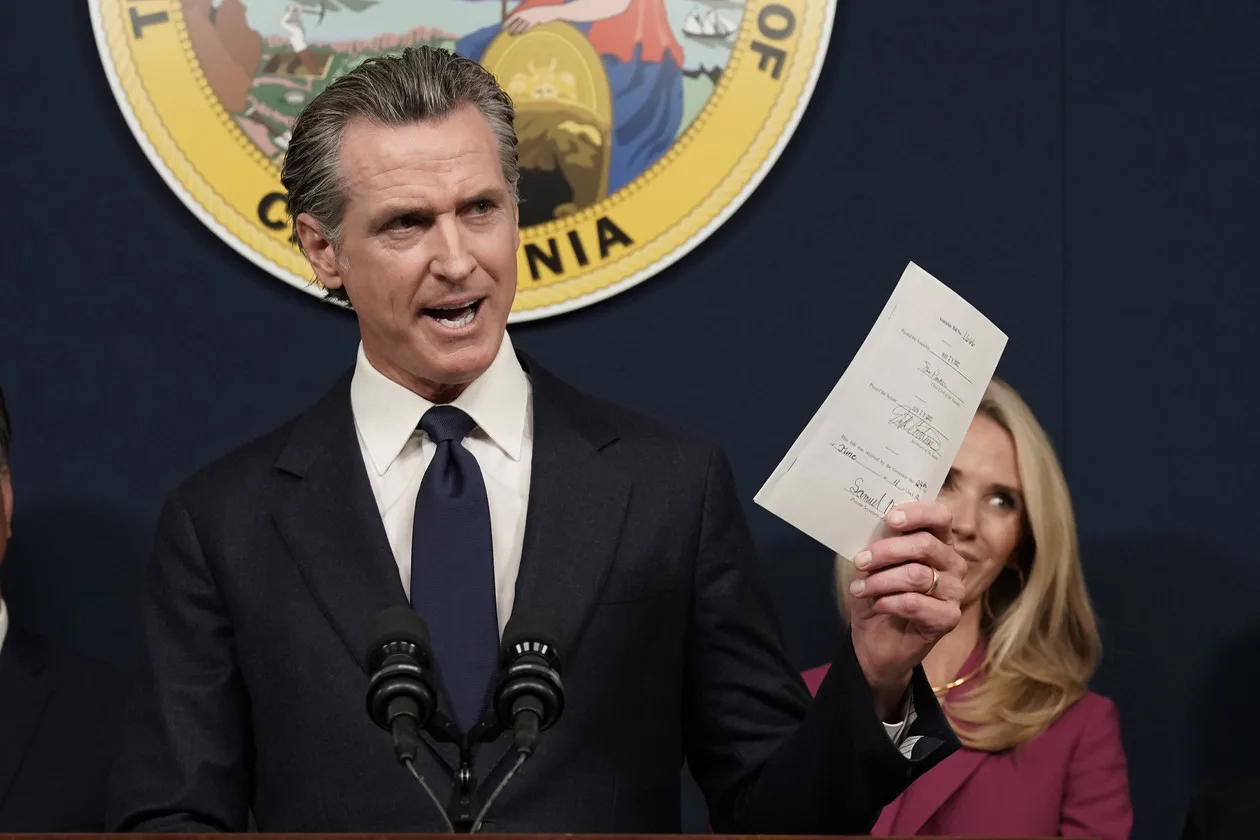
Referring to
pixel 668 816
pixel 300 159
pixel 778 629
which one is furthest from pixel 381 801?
pixel 300 159

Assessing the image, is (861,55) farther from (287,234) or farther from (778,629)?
(778,629)

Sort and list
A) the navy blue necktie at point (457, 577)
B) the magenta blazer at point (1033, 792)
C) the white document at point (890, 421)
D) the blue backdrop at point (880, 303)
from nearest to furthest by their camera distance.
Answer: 1. the white document at point (890, 421)
2. the navy blue necktie at point (457, 577)
3. the magenta blazer at point (1033, 792)
4. the blue backdrop at point (880, 303)

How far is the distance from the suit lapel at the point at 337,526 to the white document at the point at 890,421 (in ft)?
1.49

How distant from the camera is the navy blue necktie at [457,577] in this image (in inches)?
68.9

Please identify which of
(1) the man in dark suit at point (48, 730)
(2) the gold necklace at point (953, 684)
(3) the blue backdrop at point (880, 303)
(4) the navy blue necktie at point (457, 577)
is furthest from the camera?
Answer: (3) the blue backdrop at point (880, 303)

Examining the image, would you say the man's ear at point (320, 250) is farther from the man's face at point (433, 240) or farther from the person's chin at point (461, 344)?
the person's chin at point (461, 344)

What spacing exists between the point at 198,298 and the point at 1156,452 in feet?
5.07

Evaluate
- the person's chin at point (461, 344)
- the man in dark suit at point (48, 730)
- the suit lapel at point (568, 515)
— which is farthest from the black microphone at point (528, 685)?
the man in dark suit at point (48, 730)

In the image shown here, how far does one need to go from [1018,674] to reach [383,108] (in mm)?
1334

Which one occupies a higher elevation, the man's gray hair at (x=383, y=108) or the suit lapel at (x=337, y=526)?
the man's gray hair at (x=383, y=108)

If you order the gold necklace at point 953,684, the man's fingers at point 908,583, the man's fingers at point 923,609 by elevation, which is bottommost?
the gold necklace at point 953,684

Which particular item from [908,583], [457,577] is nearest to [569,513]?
[457,577]

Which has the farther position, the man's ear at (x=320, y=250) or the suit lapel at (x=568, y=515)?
the man's ear at (x=320, y=250)

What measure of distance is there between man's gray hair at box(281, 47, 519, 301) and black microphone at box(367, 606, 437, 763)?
73 centimetres
